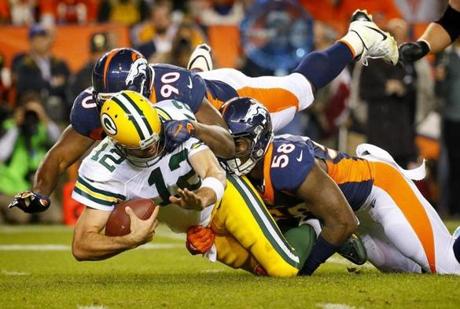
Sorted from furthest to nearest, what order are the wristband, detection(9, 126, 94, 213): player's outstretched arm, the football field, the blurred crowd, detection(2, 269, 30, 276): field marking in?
the blurred crowd, detection(9, 126, 94, 213): player's outstretched arm, detection(2, 269, 30, 276): field marking, the wristband, the football field

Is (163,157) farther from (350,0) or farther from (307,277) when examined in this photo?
(350,0)

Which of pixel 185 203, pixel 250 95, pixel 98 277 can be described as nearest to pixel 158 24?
pixel 250 95

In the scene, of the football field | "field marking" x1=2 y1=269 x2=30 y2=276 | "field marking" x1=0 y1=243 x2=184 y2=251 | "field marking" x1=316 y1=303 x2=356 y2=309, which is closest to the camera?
"field marking" x1=316 y1=303 x2=356 y2=309

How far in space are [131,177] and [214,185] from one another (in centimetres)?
54

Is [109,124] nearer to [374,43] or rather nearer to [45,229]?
[374,43]

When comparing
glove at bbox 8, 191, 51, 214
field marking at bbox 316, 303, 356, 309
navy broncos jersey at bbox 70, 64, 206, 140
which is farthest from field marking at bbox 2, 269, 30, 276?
field marking at bbox 316, 303, 356, 309

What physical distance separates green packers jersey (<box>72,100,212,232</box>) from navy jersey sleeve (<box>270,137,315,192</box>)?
1.16ft

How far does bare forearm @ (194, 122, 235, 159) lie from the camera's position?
16.6 feet

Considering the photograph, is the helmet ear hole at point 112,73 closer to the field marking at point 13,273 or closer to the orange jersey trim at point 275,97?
the orange jersey trim at point 275,97

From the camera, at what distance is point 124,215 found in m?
4.99

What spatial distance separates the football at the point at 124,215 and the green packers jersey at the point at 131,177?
12cm

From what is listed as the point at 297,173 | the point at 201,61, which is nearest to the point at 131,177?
the point at 297,173

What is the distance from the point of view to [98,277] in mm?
5621

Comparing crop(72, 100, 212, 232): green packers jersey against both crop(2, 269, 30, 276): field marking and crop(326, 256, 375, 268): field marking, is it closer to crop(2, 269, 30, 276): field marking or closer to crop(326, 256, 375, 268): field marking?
crop(2, 269, 30, 276): field marking
